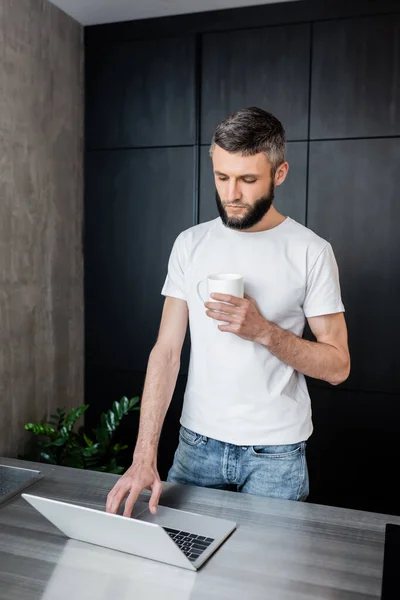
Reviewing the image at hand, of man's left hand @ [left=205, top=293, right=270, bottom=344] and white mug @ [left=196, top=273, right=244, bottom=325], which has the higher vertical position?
white mug @ [left=196, top=273, right=244, bottom=325]

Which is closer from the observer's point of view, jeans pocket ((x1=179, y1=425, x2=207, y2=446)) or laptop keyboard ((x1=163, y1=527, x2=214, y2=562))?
laptop keyboard ((x1=163, y1=527, x2=214, y2=562))

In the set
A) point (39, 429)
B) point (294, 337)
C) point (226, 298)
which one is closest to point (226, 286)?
point (226, 298)

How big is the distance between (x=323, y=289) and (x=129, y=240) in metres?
1.86

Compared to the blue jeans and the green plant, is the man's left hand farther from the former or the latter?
the green plant

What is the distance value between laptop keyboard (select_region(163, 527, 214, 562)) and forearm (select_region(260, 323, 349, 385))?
1.56 feet

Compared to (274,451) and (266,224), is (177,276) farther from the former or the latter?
(274,451)

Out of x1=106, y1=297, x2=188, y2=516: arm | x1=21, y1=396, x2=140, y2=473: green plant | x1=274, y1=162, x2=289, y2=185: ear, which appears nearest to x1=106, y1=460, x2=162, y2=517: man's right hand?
x1=106, y1=297, x2=188, y2=516: arm

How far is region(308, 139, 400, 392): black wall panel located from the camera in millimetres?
2797

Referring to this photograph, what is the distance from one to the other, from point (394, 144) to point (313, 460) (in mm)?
1571

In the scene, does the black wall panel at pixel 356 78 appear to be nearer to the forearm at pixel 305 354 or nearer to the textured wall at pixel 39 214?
the textured wall at pixel 39 214

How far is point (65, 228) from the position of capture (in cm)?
312

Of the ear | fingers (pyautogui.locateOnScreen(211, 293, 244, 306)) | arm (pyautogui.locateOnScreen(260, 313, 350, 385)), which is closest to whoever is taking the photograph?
fingers (pyautogui.locateOnScreen(211, 293, 244, 306))

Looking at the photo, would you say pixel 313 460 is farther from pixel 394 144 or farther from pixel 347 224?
pixel 394 144

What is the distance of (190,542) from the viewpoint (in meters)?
1.11
